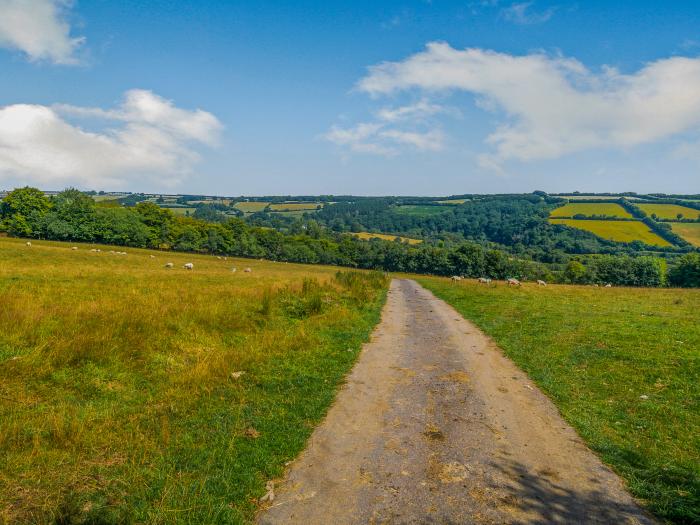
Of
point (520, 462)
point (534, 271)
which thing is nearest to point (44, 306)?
point (520, 462)

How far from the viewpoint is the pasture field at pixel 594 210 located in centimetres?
17550

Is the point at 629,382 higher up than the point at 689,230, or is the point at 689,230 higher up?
the point at 689,230

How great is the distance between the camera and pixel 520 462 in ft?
20.5

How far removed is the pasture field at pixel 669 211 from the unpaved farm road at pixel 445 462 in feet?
669

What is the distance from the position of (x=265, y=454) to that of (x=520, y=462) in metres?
4.35

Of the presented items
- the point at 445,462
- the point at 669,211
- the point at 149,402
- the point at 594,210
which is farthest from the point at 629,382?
the point at 669,211

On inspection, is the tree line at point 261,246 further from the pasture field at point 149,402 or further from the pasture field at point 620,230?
the pasture field at point 149,402

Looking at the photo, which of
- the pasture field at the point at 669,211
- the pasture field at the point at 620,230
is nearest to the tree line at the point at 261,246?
the pasture field at the point at 620,230

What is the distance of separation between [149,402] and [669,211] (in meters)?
223

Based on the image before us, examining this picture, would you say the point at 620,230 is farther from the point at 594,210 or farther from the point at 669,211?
the point at 669,211

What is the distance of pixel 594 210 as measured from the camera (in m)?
185

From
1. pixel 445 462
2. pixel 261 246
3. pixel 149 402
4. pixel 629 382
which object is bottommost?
pixel 261 246

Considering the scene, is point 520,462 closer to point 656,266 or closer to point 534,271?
point 534,271

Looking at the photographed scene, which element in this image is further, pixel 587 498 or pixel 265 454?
pixel 265 454
